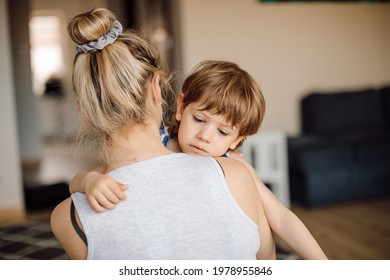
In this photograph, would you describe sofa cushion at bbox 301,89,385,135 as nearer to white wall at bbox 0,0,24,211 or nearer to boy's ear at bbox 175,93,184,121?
white wall at bbox 0,0,24,211

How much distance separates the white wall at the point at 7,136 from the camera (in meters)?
3.07

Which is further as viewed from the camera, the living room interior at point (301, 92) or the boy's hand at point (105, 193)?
the living room interior at point (301, 92)

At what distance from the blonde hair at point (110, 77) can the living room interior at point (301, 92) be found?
1.70m

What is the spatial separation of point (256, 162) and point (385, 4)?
203 cm

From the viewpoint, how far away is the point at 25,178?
15.1 feet

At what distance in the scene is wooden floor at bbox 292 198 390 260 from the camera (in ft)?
7.08

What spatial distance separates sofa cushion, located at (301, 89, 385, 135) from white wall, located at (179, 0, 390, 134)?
0.26m

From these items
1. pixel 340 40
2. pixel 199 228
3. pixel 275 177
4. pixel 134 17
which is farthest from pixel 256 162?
pixel 134 17

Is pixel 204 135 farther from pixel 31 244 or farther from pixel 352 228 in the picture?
pixel 352 228

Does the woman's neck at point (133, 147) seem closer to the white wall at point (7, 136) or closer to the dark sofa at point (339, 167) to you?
the dark sofa at point (339, 167)

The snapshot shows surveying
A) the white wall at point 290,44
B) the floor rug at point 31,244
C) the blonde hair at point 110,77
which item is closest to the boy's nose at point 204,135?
the blonde hair at point 110,77

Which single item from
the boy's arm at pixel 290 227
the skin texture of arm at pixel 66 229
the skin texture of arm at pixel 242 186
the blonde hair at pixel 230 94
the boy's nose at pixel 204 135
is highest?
the blonde hair at pixel 230 94

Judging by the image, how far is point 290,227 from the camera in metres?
0.85

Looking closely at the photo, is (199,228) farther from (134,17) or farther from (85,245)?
(134,17)
